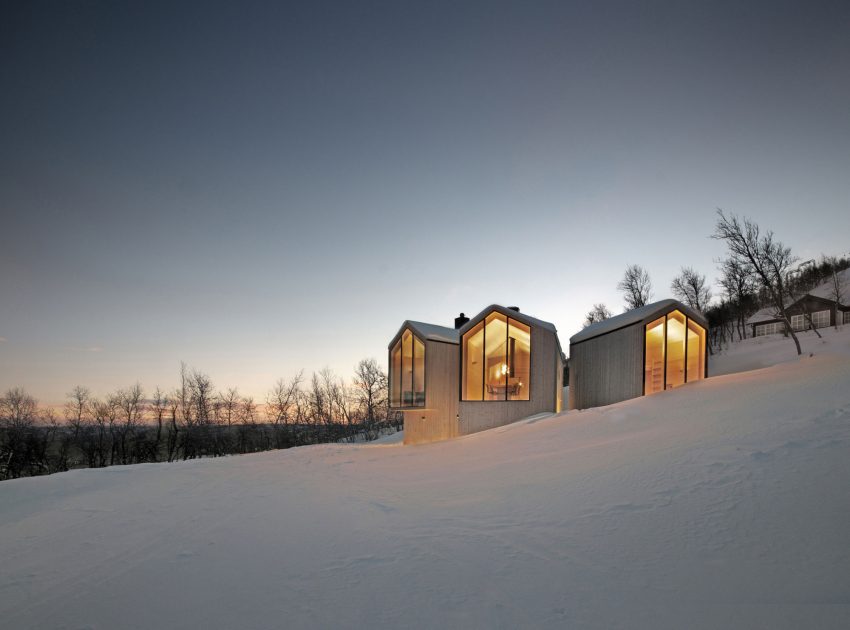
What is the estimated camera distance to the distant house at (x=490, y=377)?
580 inches

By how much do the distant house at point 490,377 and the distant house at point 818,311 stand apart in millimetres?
27383

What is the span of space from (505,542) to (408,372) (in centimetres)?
1337

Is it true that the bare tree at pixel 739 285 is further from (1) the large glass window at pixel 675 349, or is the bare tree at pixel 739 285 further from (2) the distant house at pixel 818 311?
(1) the large glass window at pixel 675 349

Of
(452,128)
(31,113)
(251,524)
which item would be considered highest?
(452,128)

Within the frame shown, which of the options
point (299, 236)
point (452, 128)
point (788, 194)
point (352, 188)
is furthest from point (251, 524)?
point (788, 194)

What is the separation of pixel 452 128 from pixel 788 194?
45.4 feet

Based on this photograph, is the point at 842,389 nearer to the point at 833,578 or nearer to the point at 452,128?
the point at 833,578

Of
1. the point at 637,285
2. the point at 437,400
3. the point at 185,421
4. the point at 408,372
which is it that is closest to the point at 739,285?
the point at 637,285

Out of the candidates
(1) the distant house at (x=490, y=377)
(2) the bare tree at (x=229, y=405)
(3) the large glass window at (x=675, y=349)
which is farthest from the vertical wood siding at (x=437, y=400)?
(2) the bare tree at (x=229, y=405)

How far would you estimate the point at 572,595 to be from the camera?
2.78 meters

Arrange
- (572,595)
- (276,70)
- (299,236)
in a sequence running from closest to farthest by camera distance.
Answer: (572,595) → (276,70) → (299,236)

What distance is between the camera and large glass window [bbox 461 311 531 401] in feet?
48.3

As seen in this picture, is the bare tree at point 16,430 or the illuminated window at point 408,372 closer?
the illuminated window at point 408,372

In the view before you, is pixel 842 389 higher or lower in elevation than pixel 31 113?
lower
